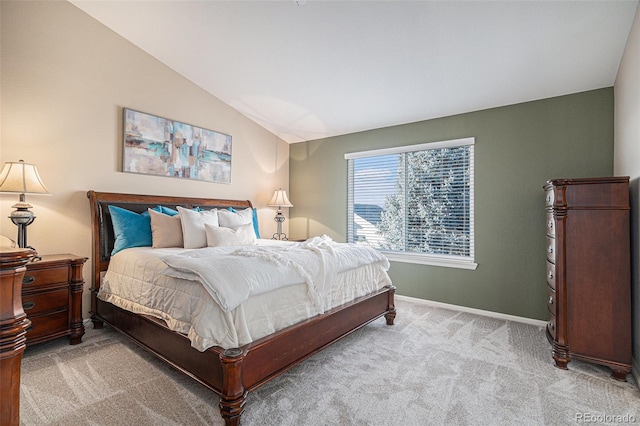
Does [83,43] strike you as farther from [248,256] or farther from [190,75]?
[248,256]

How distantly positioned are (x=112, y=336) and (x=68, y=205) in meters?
1.32

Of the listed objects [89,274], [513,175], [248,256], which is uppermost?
[513,175]

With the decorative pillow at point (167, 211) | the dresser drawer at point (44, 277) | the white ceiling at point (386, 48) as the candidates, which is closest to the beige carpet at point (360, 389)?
the dresser drawer at point (44, 277)

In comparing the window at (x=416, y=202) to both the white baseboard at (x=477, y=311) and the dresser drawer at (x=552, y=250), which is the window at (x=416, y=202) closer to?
the white baseboard at (x=477, y=311)

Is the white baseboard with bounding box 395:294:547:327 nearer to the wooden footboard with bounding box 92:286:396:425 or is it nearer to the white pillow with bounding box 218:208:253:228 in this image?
the wooden footboard with bounding box 92:286:396:425

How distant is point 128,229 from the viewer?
317cm

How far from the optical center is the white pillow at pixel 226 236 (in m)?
3.23

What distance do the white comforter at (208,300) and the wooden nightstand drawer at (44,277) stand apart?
1.05 feet

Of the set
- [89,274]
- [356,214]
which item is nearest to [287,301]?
[89,274]

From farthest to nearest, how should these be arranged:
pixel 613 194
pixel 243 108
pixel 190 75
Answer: pixel 243 108 → pixel 190 75 → pixel 613 194

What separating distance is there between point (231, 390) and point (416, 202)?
3283 mm

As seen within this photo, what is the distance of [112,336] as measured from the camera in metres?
2.95

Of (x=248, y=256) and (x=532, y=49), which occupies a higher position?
(x=532, y=49)

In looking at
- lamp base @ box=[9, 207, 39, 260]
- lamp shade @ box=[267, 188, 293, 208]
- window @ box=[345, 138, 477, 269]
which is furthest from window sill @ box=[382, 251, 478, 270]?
lamp base @ box=[9, 207, 39, 260]
